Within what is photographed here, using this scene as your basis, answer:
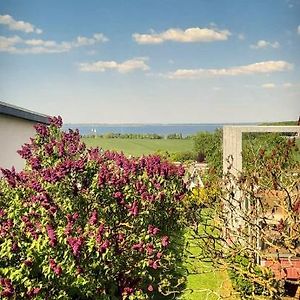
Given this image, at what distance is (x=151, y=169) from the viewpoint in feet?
20.9

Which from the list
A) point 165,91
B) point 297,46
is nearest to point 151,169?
Result: point 297,46

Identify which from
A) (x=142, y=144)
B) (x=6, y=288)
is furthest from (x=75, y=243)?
(x=142, y=144)

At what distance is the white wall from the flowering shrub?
1721 mm

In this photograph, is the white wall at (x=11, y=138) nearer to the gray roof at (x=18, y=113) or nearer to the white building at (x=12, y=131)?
the white building at (x=12, y=131)

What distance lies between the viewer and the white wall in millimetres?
7137

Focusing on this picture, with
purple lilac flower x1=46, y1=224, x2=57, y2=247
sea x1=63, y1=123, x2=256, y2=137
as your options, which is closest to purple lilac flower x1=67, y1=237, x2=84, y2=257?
purple lilac flower x1=46, y1=224, x2=57, y2=247

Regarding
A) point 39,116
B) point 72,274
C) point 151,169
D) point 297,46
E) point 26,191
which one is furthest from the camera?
point 297,46

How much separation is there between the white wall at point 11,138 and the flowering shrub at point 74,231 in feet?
5.65

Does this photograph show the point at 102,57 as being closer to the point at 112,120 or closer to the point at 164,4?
the point at 164,4

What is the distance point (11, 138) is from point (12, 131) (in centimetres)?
11

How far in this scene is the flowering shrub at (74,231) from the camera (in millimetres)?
3643

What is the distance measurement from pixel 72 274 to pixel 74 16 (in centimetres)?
2978

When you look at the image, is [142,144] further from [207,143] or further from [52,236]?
[52,236]

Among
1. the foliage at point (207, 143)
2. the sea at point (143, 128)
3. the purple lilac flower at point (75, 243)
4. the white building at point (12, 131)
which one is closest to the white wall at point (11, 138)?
the white building at point (12, 131)
